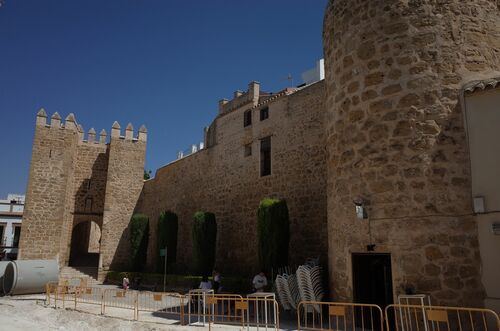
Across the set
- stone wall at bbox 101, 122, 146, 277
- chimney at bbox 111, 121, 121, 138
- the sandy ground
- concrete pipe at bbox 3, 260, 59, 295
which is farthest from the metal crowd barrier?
chimney at bbox 111, 121, 121, 138

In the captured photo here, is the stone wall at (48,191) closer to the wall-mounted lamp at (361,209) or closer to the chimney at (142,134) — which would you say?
the chimney at (142,134)

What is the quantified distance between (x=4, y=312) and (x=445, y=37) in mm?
13514

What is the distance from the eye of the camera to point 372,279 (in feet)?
25.4

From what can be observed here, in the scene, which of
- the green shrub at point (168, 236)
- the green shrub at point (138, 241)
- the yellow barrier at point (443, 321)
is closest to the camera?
the yellow barrier at point (443, 321)

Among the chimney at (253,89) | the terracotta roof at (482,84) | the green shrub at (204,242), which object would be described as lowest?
the green shrub at (204,242)

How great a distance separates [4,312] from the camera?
12227 millimetres

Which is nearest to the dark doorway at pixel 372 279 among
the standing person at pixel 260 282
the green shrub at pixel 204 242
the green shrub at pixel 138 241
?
the standing person at pixel 260 282

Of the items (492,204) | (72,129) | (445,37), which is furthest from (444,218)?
(72,129)

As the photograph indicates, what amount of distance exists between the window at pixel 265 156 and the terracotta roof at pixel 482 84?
33.5ft

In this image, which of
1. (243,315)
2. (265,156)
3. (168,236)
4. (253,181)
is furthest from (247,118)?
(243,315)

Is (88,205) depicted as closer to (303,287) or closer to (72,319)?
(72,319)

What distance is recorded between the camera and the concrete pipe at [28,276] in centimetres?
1521

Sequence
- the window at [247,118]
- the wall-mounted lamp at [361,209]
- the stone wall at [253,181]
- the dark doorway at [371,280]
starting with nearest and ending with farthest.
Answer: the wall-mounted lamp at [361,209]
the dark doorway at [371,280]
the stone wall at [253,181]
the window at [247,118]

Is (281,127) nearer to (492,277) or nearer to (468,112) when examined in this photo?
(468,112)
